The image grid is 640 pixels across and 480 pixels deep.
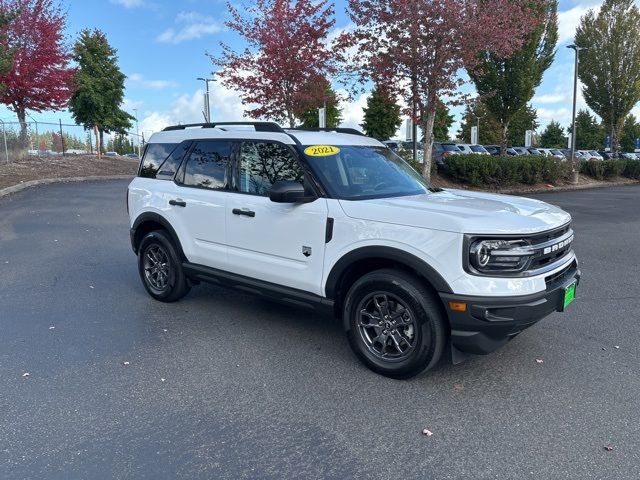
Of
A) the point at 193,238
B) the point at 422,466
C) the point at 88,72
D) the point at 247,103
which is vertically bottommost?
the point at 422,466

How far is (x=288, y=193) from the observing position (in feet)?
13.5

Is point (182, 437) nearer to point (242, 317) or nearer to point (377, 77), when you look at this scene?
point (242, 317)

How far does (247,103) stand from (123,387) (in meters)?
15.0

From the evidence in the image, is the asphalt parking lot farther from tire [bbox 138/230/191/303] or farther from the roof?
the roof

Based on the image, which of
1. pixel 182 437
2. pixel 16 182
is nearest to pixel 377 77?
pixel 16 182

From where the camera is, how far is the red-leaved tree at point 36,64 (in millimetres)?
21375

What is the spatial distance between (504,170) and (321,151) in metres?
18.4

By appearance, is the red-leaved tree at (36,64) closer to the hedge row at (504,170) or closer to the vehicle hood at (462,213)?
the hedge row at (504,170)

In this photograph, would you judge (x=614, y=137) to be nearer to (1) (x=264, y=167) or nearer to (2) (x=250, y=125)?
(2) (x=250, y=125)

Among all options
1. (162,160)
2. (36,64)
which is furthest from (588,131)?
(162,160)

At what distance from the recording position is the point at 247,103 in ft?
57.8

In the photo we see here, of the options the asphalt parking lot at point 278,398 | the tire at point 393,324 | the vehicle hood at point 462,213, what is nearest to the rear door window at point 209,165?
the asphalt parking lot at point 278,398

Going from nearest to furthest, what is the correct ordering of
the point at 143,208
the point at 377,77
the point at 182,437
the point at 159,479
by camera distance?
the point at 159,479
the point at 182,437
the point at 143,208
the point at 377,77

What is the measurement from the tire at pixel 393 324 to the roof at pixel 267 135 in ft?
4.83
